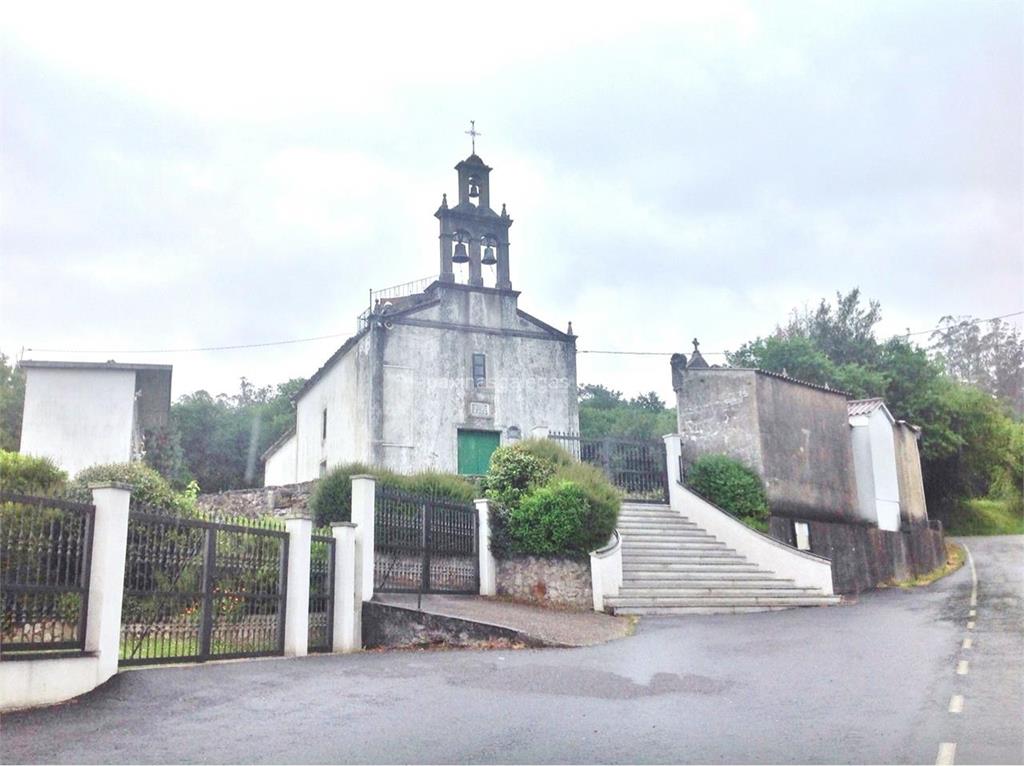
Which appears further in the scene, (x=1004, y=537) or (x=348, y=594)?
(x=1004, y=537)

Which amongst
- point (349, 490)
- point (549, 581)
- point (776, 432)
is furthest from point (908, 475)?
point (349, 490)

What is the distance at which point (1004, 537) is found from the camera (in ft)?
118

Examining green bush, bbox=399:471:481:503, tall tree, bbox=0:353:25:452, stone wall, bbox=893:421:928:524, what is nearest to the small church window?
green bush, bbox=399:471:481:503

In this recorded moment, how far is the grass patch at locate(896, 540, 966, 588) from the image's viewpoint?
944 inches

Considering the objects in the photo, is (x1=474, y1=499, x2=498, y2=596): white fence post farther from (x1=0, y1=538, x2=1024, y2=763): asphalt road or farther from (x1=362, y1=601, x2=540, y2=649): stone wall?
(x1=0, y1=538, x2=1024, y2=763): asphalt road

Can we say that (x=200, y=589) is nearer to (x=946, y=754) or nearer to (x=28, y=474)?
(x=28, y=474)

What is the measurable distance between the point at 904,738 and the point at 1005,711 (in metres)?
1.31

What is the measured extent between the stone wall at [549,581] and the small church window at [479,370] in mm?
12721

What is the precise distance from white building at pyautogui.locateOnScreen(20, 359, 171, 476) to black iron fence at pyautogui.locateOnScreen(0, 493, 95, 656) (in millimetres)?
18100

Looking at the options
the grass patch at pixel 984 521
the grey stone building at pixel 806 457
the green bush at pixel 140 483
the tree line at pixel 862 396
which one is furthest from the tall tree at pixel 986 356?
the green bush at pixel 140 483

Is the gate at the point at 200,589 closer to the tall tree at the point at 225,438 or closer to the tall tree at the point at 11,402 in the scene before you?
the tall tree at the point at 11,402

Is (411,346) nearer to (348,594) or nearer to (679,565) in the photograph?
(679,565)

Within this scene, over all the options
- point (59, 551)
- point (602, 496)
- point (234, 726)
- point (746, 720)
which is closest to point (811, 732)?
point (746, 720)

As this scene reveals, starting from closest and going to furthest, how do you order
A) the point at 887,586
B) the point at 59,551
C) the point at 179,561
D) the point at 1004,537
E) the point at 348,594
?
the point at 59,551
the point at 179,561
the point at 348,594
the point at 887,586
the point at 1004,537
